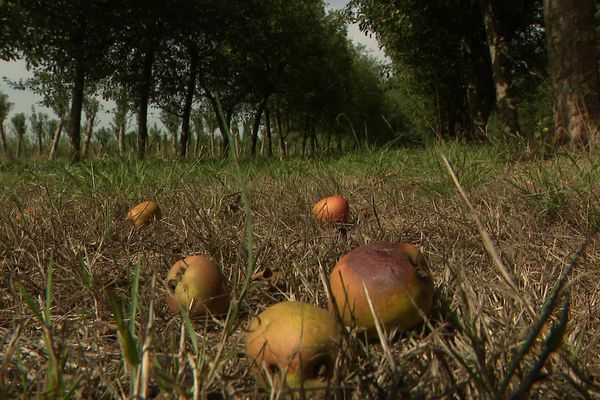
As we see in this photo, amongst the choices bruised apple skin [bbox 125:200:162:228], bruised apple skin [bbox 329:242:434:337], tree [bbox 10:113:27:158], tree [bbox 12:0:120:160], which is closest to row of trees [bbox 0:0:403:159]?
tree [bbox 12:0:120:160]

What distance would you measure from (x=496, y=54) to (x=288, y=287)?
10563 mm

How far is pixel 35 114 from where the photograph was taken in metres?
43.8

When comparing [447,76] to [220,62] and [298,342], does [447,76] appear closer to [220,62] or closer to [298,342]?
[220,62]

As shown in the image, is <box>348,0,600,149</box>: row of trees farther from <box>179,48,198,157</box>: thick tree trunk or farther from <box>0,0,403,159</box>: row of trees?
<box>179,48,198,157</box>: thick tree trunk

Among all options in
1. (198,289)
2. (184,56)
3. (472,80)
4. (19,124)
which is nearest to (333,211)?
(198,289)

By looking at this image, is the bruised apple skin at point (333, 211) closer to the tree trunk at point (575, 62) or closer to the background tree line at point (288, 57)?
the background tree line at point (288, 57)

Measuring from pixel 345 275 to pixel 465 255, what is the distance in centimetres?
83

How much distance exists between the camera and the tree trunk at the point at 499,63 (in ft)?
33.9

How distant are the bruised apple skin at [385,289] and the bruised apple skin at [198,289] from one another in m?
0.37

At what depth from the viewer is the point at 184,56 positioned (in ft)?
68.8

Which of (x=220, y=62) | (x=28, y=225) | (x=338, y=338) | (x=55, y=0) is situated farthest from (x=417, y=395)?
(x=220, y=62)

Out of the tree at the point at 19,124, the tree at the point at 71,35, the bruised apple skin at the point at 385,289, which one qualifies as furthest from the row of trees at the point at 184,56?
the tree at the point at 19,124

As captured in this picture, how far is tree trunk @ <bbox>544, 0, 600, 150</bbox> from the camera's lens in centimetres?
543

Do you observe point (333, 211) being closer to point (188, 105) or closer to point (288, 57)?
point (188, 105)
